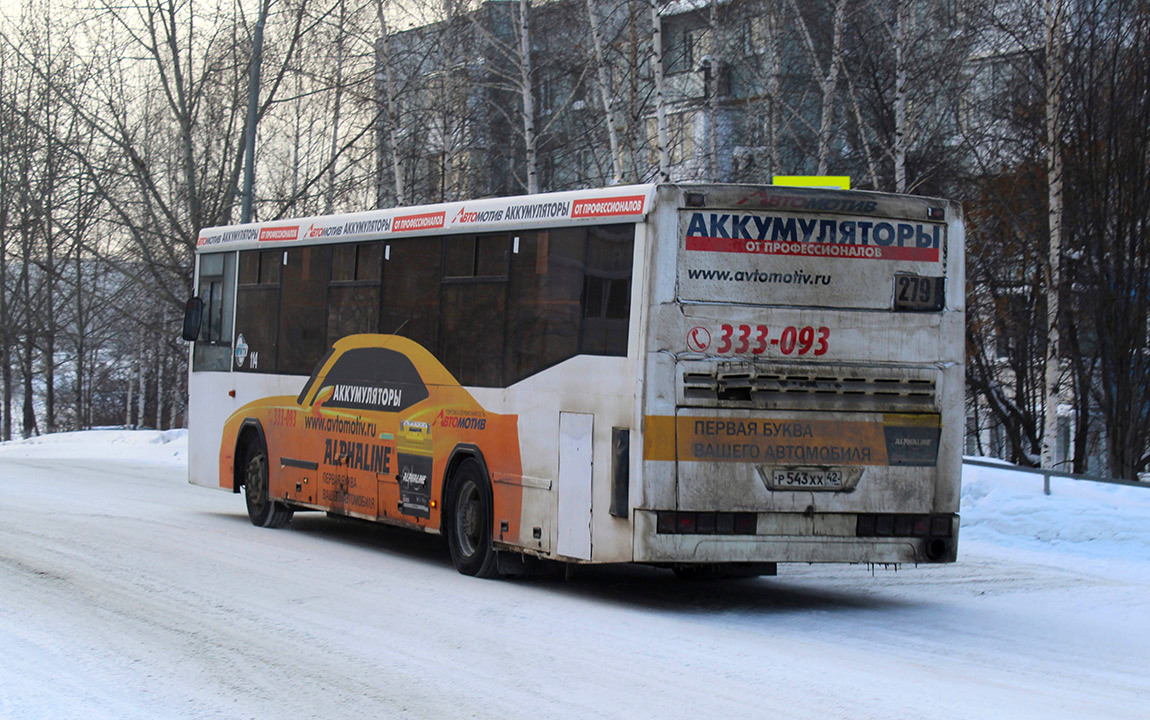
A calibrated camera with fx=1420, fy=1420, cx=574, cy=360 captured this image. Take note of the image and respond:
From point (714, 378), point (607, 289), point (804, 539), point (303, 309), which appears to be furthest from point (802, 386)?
point (303, 309)

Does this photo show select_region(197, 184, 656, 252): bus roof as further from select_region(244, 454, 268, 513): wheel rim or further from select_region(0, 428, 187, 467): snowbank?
select_region(0, 428, 187, 467): snowbank

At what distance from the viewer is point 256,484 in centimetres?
1611

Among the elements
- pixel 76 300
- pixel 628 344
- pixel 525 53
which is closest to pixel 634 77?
pixel 525 53

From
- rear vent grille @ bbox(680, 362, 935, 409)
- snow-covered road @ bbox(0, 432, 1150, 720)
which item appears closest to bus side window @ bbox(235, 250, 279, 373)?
snow-covered road @ bbox(0, 432, 1150, 720)

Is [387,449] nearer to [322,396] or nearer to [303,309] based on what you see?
[322,396]

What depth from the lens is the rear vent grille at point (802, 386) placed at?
10.0 meters

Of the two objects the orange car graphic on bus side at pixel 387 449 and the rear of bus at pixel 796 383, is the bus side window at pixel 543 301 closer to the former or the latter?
the orange car graphic on bus side at pixel 387 449

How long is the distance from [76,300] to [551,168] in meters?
34.5

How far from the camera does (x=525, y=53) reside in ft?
86.9

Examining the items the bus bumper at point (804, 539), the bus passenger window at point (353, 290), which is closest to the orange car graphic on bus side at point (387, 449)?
the bus passenger window at point (353, 290)

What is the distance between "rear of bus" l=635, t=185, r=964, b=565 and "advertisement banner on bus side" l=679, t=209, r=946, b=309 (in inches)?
0.4

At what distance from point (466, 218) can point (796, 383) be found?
3551 millimetres

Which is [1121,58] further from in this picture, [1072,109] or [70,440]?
[70,440]

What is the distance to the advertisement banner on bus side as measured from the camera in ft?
33.0
